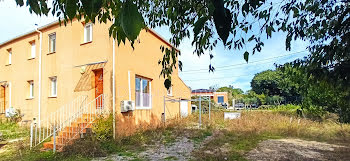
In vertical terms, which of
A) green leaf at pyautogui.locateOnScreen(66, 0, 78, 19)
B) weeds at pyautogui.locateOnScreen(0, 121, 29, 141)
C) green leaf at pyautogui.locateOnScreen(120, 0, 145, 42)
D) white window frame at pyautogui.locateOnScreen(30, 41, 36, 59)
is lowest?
weeds at pyautogui.locateOnScreen(0, 121, 29, 141)

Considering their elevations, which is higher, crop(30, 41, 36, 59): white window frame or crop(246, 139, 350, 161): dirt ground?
crop(30, 41, 36, 59): white window frame

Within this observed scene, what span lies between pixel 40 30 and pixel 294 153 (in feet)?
39.2

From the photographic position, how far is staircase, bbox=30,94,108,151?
6.47 metres

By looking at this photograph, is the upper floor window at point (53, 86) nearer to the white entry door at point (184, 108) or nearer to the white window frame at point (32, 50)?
the white window frame at point (32, 50)

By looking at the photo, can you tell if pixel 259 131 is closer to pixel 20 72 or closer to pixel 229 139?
pixel 229 139

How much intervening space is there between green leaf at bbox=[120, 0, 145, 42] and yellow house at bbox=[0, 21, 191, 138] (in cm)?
665

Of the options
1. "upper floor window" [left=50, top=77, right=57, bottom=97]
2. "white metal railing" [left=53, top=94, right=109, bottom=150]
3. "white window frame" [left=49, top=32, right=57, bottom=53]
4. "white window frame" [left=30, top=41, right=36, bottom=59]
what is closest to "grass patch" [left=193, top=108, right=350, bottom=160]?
"white metal railing" [left=53, top=94, right=109, bottom=150]

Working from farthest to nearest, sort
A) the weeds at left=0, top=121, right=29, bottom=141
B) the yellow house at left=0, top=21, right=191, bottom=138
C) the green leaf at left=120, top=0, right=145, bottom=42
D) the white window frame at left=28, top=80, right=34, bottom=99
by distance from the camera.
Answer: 1. the white window frame at left=28, top=80, right=34, bottom=99
2. the weeds at left=0, top=121, right=29, bottom=141
3. the yellow house at left=0, top=21, right=191, bottom=138
4. the green leaf at left=120, top=0, right=145, bottom=42

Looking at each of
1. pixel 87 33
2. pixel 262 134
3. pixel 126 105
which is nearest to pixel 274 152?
pixel 262 134

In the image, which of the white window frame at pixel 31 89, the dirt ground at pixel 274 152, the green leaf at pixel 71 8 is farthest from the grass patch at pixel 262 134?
the white window frame at pixel 31 89

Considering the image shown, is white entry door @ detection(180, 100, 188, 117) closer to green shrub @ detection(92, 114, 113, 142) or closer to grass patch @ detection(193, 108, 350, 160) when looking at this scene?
grass patch @ detection(193, 108, 350, 160)

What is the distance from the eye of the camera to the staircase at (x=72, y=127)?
6.47 metres

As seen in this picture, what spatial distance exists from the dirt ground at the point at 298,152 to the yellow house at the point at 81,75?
4683 millimetres

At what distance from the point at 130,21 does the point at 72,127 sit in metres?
7.05
